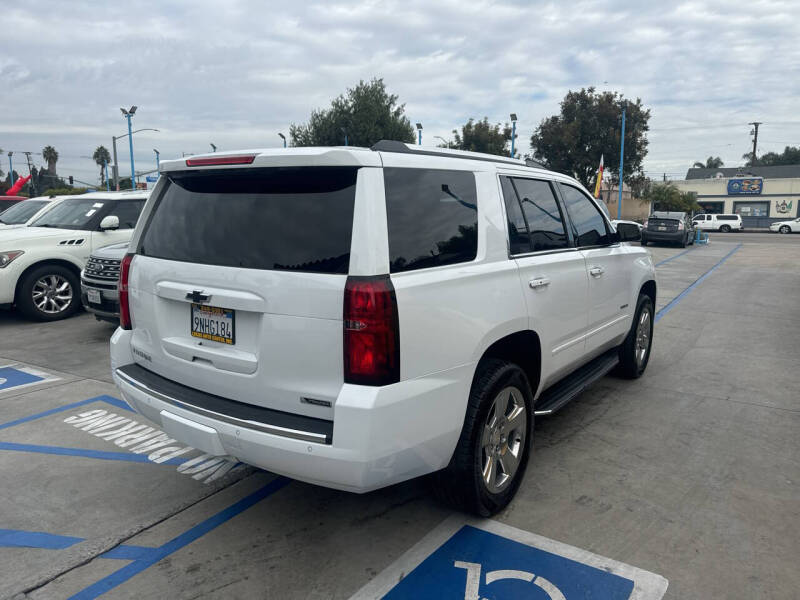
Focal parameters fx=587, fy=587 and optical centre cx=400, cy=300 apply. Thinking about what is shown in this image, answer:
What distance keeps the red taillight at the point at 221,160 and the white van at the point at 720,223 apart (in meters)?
50.1

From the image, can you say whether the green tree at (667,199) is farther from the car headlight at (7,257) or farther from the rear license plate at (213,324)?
the rear license plate at (213,324)

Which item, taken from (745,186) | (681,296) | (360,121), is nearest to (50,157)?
(360,121)

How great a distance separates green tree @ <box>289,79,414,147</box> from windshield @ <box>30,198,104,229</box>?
33.0 metres

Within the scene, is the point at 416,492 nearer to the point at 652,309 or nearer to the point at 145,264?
the point at 145,264

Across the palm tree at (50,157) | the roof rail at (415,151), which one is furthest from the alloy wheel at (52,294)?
the palm tree at (50,157)

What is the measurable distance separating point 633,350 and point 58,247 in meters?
7.84

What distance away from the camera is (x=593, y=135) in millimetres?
42125

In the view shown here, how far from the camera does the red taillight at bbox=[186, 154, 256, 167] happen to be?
8.79 feet

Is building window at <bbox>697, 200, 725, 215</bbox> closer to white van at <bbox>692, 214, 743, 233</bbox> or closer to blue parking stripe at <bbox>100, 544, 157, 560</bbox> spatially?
white van at <bbox>692, 214, 743, 233</bbox>

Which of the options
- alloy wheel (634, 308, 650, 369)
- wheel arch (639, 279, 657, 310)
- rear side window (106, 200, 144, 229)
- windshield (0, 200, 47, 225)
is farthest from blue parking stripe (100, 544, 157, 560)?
windshield (0, 200, 47, 225)

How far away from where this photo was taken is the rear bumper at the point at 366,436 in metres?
2.35

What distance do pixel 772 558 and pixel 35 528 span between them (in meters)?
3.74

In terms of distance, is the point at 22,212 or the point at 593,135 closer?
the point at 22,212

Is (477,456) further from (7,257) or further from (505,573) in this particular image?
(7,257)
